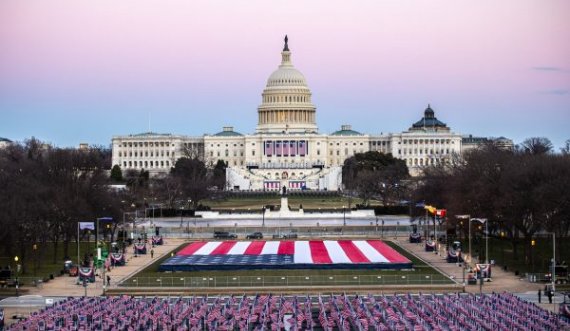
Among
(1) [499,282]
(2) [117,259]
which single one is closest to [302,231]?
(2) [117,259]

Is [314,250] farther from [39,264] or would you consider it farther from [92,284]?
[92,284]

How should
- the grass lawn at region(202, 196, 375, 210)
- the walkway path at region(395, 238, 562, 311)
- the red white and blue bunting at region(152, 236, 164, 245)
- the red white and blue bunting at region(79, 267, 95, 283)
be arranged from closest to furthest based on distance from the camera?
the walkway path at region(395, 238, 562, 311), the red white and blue bunting at region(79, 267, 95, 283), the red white and blue bunting at region(152, 236, 164, 245), the grass lawn at region(202, 196, 375, 210)

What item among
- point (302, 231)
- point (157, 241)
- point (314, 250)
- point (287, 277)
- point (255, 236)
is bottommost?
point (287, 277)

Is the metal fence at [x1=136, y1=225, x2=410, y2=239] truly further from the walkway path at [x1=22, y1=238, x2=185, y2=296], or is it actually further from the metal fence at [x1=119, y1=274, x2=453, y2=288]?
the metal fence at [x1=119, y1=274, x2=453, y2=288]

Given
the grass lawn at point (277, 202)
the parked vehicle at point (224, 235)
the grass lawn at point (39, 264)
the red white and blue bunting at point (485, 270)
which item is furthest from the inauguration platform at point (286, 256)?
the grass lawn at point (277, 202)

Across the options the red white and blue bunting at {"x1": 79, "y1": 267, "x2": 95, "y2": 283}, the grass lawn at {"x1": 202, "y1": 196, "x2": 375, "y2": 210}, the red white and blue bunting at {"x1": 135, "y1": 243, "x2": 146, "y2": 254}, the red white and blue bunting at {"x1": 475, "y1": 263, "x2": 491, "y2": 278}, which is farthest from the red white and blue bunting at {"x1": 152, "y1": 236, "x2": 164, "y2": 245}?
the grass lawn at {"x1": 202, "y1": 196, "x2": 375, "y2": 210}

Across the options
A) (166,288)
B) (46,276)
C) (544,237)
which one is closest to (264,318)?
(166,288)

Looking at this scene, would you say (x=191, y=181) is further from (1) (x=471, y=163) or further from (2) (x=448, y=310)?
(2) (x=448, y=310)
